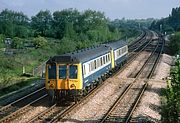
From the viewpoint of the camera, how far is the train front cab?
2269 cm

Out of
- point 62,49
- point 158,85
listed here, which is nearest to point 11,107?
point 158,85

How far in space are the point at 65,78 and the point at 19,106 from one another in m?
3.14

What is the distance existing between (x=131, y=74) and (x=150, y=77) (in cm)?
273

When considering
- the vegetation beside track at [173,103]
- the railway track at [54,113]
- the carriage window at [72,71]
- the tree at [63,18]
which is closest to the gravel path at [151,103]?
the vegetation beside track at [173,103]

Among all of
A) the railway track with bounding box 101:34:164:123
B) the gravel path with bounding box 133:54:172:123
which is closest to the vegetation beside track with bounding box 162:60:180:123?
the railway track with bounding box 101:34:164:123

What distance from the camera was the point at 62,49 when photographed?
56.2m

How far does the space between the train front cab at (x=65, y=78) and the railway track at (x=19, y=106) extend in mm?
1950

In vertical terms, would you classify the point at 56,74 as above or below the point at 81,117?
above

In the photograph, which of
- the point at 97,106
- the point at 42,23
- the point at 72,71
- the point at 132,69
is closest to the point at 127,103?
the point at 97,106

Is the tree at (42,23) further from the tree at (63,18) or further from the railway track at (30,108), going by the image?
the railway track at (30,108)

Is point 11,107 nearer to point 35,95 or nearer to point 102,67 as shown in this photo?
point 35,95

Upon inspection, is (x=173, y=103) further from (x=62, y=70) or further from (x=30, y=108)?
(x=30, y=108)

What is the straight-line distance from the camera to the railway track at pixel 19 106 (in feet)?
66.3

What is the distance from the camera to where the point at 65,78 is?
22.7m
